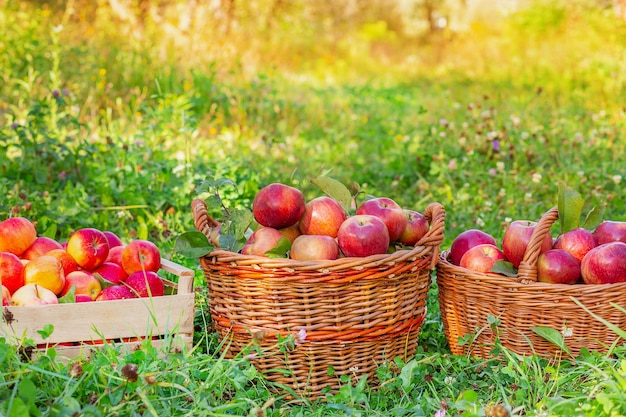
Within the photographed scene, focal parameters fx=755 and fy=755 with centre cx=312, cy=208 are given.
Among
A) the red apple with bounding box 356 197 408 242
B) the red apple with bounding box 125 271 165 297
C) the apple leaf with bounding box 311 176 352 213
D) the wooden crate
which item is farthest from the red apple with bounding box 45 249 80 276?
the red apple with bounding box 356 197 408 242

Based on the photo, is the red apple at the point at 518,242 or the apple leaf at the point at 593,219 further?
the apple leaf at the point at 593,219

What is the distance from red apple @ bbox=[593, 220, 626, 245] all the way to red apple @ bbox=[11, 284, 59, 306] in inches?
75.2

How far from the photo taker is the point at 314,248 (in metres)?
2.41

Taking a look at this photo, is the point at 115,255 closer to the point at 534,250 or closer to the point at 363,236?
the point at 363,236

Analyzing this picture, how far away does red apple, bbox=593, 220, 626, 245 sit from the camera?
268cm

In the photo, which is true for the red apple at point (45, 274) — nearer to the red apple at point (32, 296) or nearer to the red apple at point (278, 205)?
the red apple at point (32, 296)

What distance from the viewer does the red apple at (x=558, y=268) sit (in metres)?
2.54

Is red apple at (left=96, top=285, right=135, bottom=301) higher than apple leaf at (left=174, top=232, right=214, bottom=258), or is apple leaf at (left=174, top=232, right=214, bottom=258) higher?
apple leaf at (left=174, top=232, right=214, bottom=258)

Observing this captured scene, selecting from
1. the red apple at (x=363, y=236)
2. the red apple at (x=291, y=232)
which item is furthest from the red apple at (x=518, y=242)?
the red apple at (x=291, y=232)

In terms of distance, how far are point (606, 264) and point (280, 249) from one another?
3.51ft

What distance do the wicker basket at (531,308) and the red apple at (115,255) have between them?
124 cm

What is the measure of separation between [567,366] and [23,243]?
1.98 meters

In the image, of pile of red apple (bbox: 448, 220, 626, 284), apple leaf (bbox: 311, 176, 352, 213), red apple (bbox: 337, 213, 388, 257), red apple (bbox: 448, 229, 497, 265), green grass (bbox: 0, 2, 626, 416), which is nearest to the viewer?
green grass (bbox: 0, 2, 626, 416)

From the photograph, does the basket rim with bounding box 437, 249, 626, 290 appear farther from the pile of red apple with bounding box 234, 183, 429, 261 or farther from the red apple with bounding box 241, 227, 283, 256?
the red apple with bounding box 241, 227, 283, 256
